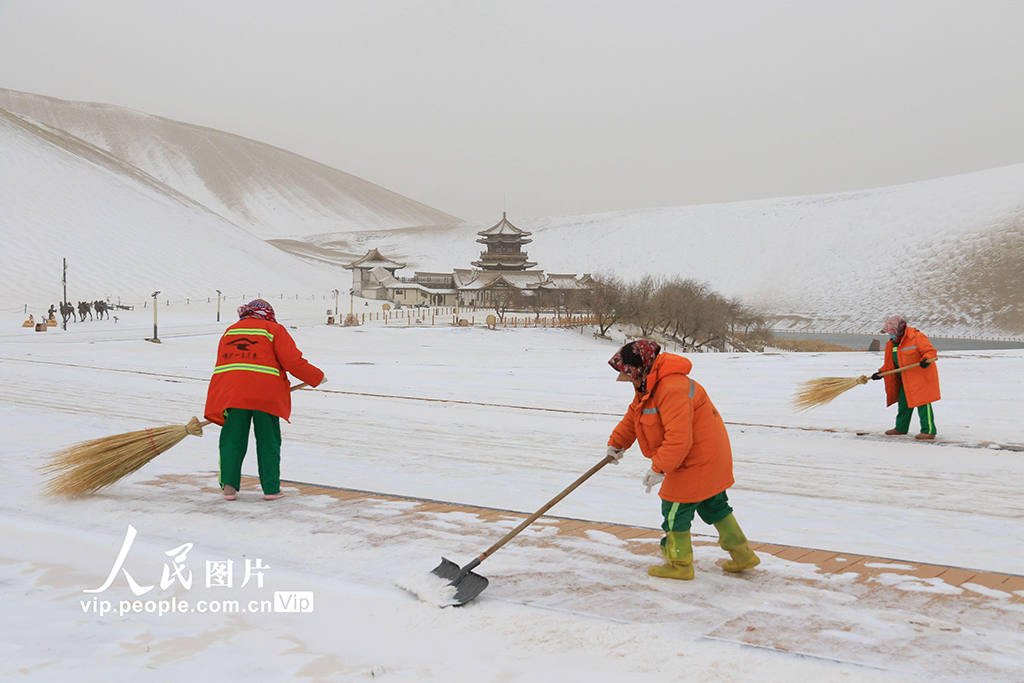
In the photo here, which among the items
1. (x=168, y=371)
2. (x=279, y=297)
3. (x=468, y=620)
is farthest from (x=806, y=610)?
(x=279, y=297)

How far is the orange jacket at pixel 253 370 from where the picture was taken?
5863 mm

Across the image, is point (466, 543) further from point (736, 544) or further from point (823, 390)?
point (823, 390)

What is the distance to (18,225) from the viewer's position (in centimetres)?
6969

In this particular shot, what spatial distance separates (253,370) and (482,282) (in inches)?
2933

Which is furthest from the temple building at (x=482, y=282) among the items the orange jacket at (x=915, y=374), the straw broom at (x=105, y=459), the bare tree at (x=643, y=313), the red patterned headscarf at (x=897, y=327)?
the straw broom at (x=105, y=459)

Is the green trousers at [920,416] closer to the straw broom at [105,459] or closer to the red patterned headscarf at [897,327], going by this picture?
the red patterned headscarf at [897,327]

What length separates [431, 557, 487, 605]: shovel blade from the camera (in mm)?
4078

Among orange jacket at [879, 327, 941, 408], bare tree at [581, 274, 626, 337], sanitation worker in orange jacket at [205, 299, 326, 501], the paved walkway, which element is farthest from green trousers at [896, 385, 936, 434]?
bare tree at [581, 274, 626, 337]

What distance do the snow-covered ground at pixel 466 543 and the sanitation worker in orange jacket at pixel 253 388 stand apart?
33 centimetres

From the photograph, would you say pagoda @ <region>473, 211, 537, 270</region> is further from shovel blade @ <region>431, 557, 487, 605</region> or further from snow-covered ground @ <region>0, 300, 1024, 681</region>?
shovel blade @ <region>431, 557, 487, 605</region>

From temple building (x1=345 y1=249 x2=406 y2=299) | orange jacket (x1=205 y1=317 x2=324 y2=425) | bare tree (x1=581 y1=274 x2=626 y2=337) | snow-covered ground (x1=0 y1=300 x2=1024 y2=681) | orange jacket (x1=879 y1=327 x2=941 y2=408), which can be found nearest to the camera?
snow-covered ground (x1=0 y1=300 x2=1024 y2=681)

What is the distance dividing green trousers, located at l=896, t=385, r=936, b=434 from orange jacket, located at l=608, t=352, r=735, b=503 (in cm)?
683

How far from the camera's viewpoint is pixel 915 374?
9805mm

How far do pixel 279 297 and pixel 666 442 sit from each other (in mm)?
72234
